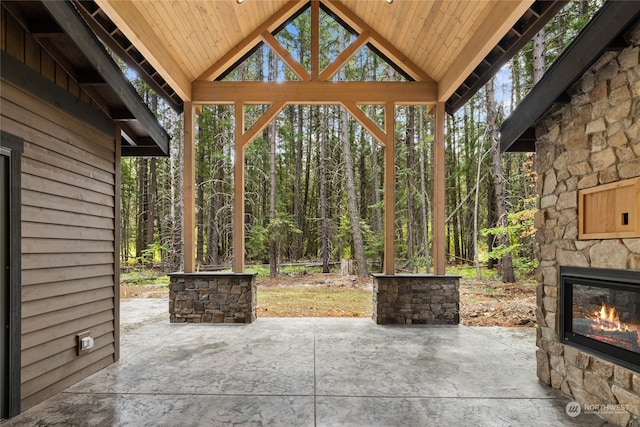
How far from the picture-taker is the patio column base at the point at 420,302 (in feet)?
17.2

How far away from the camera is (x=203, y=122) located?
11.5m

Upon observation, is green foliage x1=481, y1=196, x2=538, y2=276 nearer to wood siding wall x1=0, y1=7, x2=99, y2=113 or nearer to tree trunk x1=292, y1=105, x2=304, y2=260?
wood siding wall x1=0, y1=7, x2=99, y2=113

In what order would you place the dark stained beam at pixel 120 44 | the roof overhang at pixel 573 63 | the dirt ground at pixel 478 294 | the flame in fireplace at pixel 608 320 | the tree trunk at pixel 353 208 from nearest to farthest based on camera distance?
the roof overhang at pixel 573 63 < the flame in fireplace at pixel 608 320 < the dark stained beam at pixel 120 44 < the dirt ground at pixel 478 294 < the tree trunk at pixel 353 208

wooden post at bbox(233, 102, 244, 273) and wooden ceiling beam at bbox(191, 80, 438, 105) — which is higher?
wooden ceiling beam at bbox(191, 80, 438, 105)

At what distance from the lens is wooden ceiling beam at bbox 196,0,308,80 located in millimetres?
5547

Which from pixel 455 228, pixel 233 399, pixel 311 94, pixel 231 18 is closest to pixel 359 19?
pixel 311 94

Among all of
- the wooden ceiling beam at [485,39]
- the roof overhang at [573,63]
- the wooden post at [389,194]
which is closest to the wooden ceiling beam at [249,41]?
the wooden post at [389,194]

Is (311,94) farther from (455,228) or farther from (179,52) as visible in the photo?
(455,228)

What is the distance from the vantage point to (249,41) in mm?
5578

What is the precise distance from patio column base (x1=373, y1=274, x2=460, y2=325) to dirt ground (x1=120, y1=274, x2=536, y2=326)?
62 cm

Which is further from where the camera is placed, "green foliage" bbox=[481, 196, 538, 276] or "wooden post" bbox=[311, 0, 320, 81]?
"green foliage" bbox=[481, 196, 538, 276]

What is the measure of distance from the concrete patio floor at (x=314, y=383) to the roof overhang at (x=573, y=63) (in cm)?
243

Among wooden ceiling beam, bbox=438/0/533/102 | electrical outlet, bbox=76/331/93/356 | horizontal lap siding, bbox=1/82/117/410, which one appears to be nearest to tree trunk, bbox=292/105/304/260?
wooden ceiling beam, bbox=438/0/533/102

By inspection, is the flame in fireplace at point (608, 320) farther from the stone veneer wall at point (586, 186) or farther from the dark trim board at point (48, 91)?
the dark trim board at point (48, 91)
